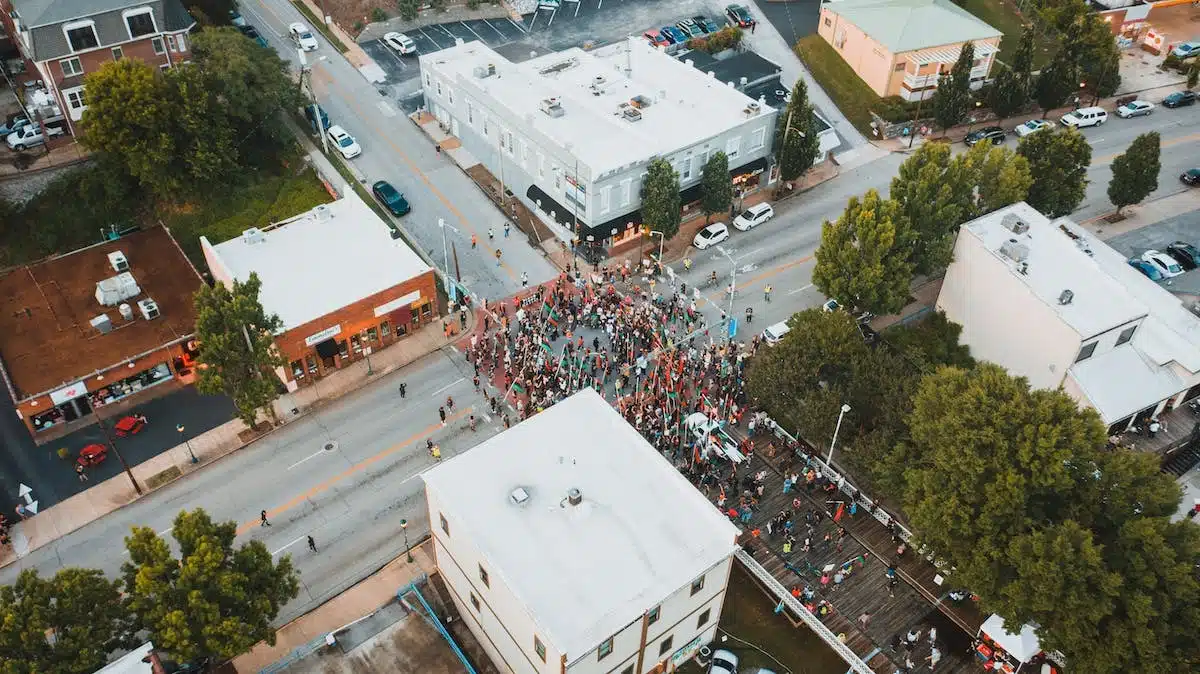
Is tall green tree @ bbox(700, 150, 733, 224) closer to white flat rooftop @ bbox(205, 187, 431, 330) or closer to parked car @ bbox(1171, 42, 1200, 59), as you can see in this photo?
white flat rooftop @ bbox(205, 187, 431, 330)

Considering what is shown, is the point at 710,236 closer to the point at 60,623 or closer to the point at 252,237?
the point at 252,237

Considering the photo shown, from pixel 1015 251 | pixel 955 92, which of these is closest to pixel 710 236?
pixel 1015 251

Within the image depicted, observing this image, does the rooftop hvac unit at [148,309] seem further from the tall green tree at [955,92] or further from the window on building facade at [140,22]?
the tall green tree at [955,92]

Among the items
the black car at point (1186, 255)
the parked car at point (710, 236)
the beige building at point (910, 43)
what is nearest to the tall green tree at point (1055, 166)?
the black car at point (1186, 255)

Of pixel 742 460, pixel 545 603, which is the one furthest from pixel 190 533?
pixel 742 460

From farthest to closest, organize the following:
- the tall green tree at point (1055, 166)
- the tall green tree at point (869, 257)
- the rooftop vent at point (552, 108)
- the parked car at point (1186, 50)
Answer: the parked car at point (1186, 50)
the rooftop vent at point (552, 108)
the tall green tree at point (1055, 166)
the tall green tree at point (869, 257)

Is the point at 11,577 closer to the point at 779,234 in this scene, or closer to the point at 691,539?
the point at 691,539
